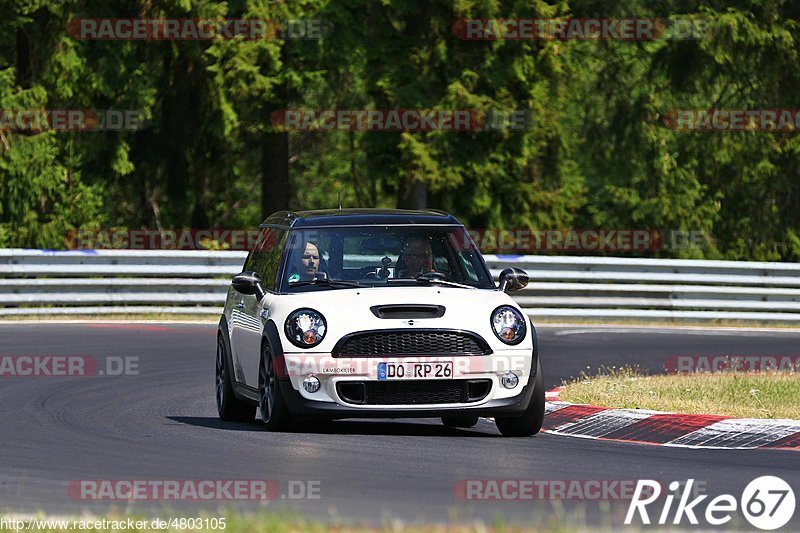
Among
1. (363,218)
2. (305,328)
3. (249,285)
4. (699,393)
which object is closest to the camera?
(305,328)

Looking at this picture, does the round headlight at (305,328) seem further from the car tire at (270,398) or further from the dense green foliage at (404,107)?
the dense green foliage at (404,107)

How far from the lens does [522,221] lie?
37156 mm

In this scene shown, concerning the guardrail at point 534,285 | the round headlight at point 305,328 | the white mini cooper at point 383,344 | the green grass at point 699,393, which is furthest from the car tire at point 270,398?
the guardrail at point 534,285

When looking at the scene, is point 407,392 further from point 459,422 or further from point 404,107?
point 404,107

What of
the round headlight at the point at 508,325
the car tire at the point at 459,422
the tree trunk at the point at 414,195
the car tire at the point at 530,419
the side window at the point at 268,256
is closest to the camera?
the round headlight at the point at 508,325

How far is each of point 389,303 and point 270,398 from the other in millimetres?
1105

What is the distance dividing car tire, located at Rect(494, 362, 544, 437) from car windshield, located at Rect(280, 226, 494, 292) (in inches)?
39.7

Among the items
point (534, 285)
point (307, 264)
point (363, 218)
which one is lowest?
point (534, 285)

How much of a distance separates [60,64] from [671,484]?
2538cm

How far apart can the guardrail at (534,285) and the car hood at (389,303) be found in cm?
1318

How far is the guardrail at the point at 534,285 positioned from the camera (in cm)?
2438

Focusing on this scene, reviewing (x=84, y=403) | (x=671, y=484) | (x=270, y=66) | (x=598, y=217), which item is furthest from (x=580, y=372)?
(x=598, y=217)

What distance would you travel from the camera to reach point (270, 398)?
38.0ft

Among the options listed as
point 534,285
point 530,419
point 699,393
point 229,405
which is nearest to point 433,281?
point 530,419
